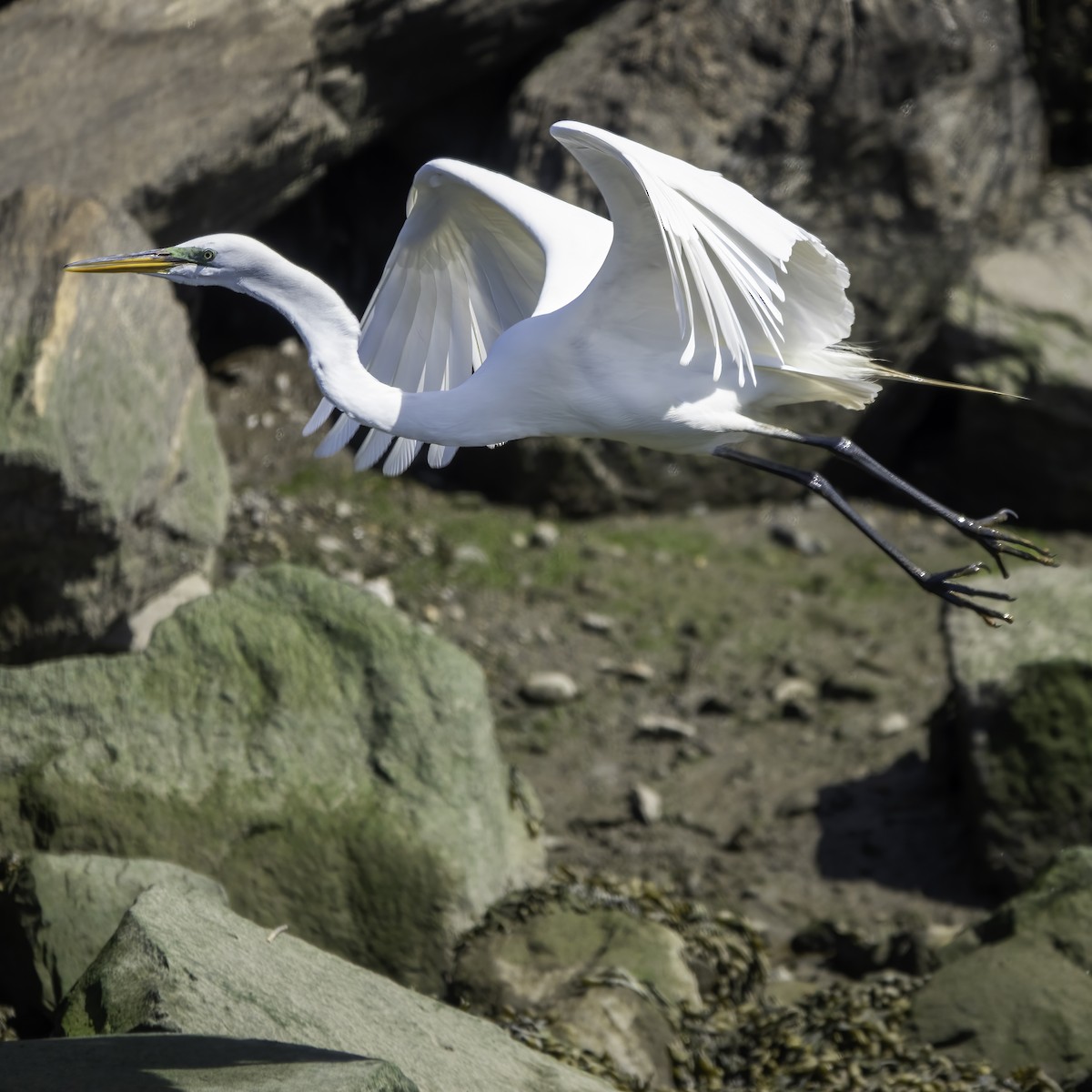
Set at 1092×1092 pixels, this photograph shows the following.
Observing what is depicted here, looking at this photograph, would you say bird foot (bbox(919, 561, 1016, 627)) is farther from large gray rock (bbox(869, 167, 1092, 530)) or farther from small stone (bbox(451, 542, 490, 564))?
large gray rock (bbox(869, 167, 1092, 530))

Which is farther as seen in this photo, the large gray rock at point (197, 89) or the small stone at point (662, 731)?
the small stone at point (662, 731)

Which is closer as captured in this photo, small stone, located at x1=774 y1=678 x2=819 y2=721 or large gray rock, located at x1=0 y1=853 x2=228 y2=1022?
large gray rock, located at x1=0 y1=853 x2=228 y2=1022

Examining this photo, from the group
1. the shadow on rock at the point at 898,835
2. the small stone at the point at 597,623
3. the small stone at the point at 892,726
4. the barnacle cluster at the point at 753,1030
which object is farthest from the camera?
the small stone at the point at 597,623

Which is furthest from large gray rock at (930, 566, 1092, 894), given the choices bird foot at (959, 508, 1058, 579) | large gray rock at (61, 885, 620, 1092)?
large gray rock at (61, 885, 620, 1092)

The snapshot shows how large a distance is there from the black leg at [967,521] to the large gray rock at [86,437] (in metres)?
2.16

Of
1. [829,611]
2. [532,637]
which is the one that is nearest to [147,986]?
[532,637]

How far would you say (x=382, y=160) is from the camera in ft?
24.9

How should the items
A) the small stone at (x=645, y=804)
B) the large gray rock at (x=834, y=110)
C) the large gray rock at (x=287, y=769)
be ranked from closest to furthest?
the large gray rock at (x=287, y=769) → the small stone at (x=645, y=804) → the large gray rock at (x=834, y=110)

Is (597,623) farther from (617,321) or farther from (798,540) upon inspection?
(617,321)

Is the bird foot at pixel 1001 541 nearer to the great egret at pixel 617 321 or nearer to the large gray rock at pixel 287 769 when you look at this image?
the great egret at pixel 617 321

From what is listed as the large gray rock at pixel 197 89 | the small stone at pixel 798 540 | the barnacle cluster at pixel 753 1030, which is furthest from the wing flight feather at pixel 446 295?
the small stone at pixel 798 540

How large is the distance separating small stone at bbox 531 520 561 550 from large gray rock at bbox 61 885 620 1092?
11.7 feet

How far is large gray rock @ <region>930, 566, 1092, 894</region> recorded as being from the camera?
16.7 ft

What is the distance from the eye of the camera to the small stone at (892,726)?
610 cm
